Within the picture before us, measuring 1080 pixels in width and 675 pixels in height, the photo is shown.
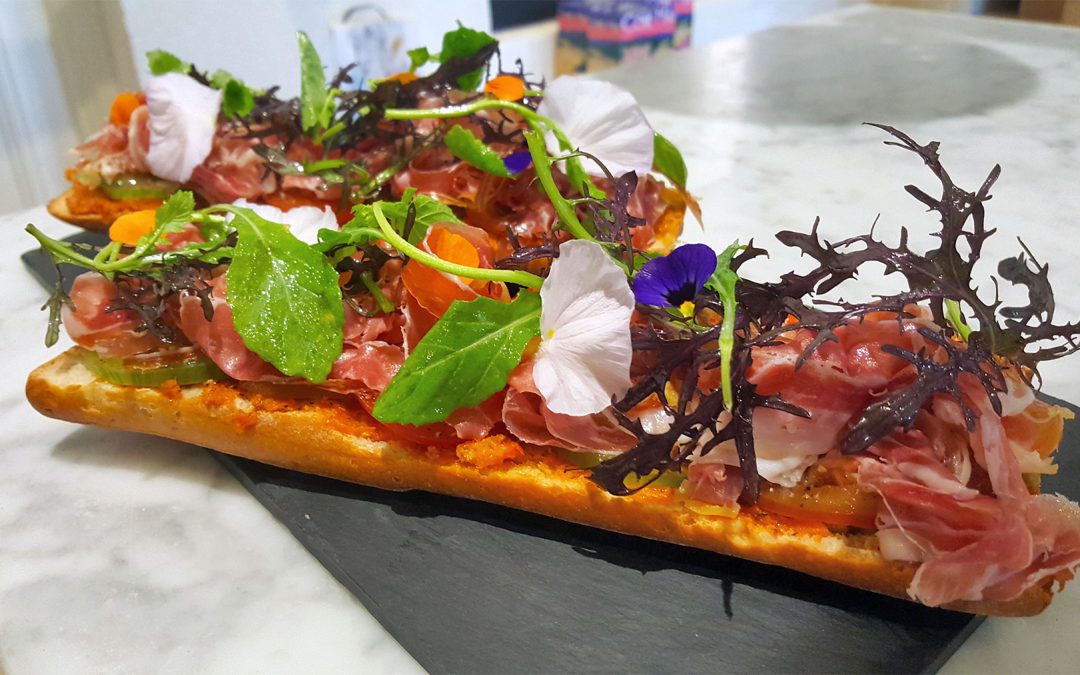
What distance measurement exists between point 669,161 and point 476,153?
Result: 0.65 meters

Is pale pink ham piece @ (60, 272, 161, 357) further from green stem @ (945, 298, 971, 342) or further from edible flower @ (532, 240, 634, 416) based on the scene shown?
green stem @ (945, 298, 971, 342)

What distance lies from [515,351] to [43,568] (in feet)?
3.65

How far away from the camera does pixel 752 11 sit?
8070 millimetres

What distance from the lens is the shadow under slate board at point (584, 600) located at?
4.71 ft

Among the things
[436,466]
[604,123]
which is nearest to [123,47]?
[604,123]

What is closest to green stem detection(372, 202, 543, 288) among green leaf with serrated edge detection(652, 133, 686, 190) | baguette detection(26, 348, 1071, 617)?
baguette detection(26, 348, 1071, 617)

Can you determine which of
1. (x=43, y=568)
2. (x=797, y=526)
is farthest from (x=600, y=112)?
(x=43, y=568)

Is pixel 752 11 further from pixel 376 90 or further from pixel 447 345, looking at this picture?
pixel 447 345

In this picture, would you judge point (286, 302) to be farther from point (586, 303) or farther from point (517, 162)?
point (517, 162)

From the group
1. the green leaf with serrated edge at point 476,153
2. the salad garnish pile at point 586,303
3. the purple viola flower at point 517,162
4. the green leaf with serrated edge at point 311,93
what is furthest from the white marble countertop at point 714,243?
the green leaf with serrated edge at point 311,93

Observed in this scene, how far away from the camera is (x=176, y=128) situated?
9.73 ft

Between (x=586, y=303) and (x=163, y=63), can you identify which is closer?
(x=586, y=303)

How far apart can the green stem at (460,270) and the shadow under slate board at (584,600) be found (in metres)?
0.51

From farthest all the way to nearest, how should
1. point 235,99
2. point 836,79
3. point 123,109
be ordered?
point 836,79
point 123,109
point 235,99
